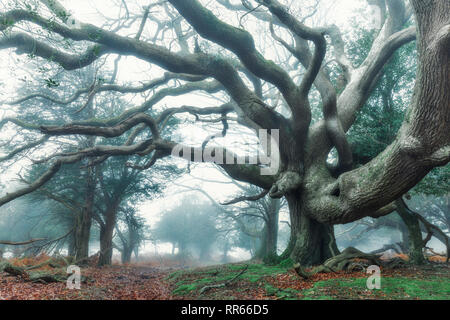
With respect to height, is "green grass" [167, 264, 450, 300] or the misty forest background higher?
the misty forest background

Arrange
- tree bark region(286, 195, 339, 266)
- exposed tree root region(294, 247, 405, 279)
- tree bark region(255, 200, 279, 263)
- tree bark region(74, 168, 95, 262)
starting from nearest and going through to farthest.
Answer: exposed tree root region(294, 247, 405, 279)
tree bark region(286, 195, 339, 266)
tree bark region(74, 168, 95, 262)
tree bark region(255, 200, 279, 263)

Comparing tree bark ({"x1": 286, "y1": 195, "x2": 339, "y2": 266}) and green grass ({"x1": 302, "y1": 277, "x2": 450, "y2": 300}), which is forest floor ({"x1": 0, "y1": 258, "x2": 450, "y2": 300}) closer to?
green grass ({"x1": 302, "y1": 277, "x2": 450, "y2": 300})

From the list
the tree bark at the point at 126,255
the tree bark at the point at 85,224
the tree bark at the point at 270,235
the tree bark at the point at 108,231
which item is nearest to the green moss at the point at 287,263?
the tree bark at the point at 270,235

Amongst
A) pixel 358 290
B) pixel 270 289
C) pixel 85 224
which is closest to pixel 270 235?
pixel 85 224

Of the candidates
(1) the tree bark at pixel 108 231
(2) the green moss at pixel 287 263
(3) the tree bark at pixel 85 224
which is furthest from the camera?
(1) the tree bark at pixel 108 231

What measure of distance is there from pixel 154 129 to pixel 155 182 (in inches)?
311

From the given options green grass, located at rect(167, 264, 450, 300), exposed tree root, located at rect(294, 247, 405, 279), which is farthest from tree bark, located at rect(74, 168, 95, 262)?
exposed tree root, located at rect(294, 247, 405, 279)

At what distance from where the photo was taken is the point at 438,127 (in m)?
4.59

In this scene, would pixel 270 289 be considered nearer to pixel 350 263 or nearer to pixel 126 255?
pixel 350 263

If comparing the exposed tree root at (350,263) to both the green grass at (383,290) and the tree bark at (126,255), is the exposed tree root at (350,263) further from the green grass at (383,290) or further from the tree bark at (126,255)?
the tree bark at (126,255)

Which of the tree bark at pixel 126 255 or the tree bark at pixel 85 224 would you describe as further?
the tree bark at pixel 126 255
